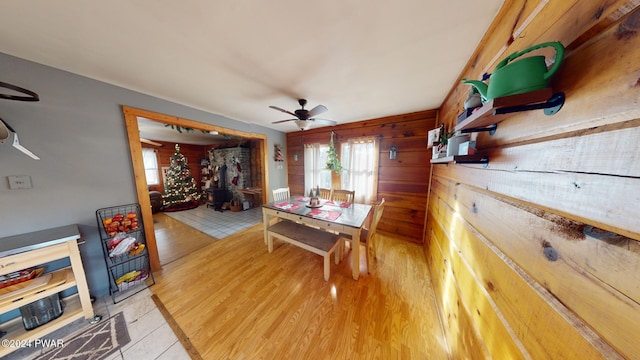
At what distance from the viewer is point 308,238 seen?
2.12 m

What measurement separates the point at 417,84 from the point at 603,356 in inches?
82.5

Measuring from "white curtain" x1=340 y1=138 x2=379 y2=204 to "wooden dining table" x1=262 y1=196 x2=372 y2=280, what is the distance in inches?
31.7

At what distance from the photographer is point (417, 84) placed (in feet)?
5.99

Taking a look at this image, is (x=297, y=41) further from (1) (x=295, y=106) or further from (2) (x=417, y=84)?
(2) (x=417, y=84)

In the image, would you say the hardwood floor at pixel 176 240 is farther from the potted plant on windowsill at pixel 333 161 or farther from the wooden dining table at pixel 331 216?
the potted plant on windowsill at pixel 333 161

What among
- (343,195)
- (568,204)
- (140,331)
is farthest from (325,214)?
(140,331)

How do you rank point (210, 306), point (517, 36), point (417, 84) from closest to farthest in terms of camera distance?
point (517, 36)
point (210, 306)
point (417, 84)

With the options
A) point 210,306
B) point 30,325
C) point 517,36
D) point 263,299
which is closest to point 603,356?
point 517,36

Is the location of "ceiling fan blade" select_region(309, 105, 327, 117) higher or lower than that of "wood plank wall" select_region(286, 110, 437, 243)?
higher

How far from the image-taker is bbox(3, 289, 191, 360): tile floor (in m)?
1.25

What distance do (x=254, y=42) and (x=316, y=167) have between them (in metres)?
2.76

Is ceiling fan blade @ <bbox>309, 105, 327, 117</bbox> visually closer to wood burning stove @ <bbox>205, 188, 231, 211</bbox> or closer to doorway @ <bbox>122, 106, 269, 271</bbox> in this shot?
doorway @ <bbox>122, 106, 269, 271</bbox>

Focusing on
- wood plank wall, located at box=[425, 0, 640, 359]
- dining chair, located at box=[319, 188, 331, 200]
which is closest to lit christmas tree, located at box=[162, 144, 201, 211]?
dining chair, located at box=[319, 188, 331, 200]

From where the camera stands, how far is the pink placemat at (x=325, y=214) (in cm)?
204
